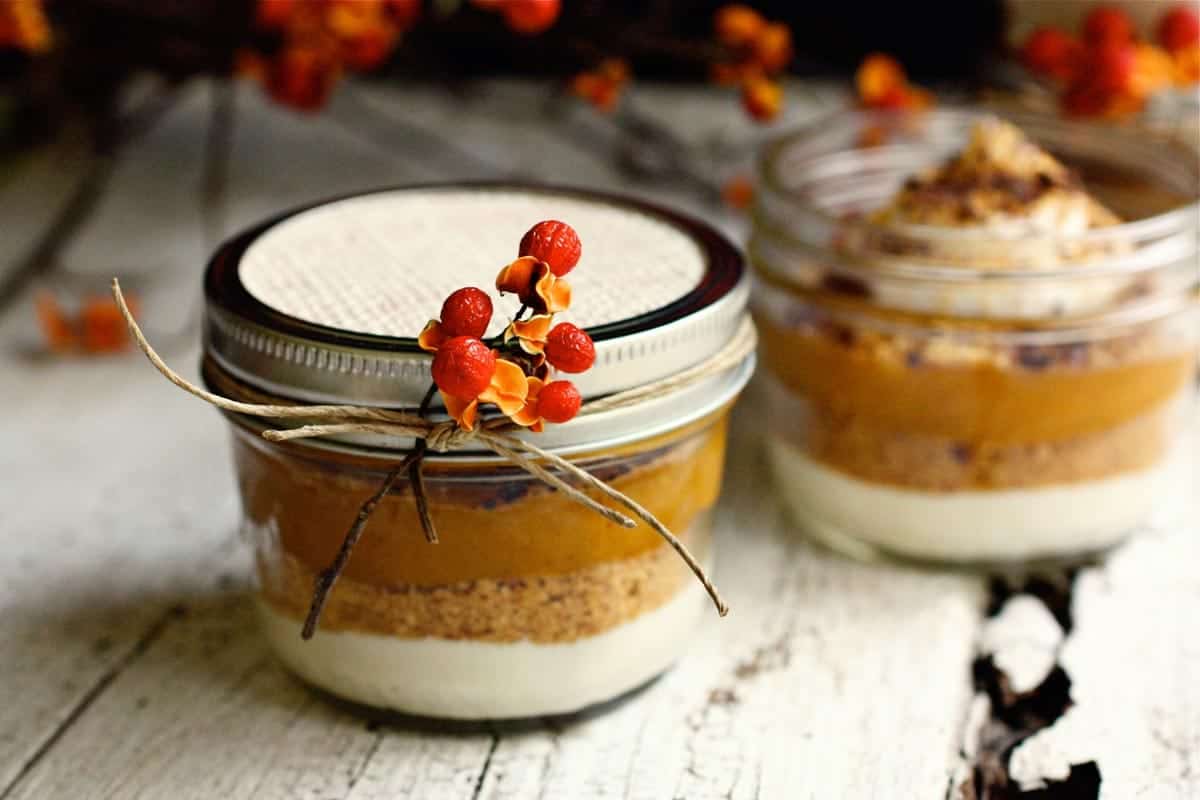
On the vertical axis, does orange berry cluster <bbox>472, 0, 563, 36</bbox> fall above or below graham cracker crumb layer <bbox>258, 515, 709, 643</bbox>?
above

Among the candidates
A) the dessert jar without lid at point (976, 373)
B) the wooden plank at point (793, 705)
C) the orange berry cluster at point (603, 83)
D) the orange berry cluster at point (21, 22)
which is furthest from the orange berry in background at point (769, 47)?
the orange berry cluster at point (21, 22)

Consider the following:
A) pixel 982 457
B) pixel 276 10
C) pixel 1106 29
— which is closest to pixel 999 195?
pixel 982 457

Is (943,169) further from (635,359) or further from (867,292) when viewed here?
(635,359)

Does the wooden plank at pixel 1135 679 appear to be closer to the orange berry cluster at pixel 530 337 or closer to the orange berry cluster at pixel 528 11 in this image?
the orange berry cluster at pixel 530 337

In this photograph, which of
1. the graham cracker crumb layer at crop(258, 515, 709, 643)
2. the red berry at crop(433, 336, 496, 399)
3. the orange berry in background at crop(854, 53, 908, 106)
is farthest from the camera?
the orange berry in background at crop(854, 53, 908, 106)

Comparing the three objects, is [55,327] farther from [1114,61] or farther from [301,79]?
[1114,61]

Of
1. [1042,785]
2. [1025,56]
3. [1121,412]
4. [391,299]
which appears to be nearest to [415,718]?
[391,299]

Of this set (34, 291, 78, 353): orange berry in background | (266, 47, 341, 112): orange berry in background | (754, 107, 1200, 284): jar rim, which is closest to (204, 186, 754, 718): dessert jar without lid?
(754, 107, 1200, 284): jar rim

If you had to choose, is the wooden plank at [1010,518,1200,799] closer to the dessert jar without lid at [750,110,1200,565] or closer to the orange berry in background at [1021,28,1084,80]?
the dessert jar without lid at [750,110,1200,565]
